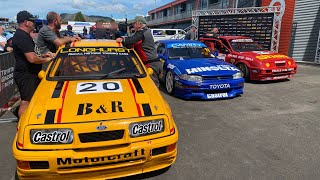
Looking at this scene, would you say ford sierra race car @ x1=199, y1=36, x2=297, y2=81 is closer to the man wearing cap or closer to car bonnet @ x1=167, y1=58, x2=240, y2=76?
car bonnet @ x1=167, y1=58, x2=240, y2=76

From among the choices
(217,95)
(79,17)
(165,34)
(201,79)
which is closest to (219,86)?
(217,95)

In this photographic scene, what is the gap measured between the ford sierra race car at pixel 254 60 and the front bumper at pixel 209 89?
2094 mm

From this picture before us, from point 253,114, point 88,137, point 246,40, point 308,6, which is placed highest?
point 308,6

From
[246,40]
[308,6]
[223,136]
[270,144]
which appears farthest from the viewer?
[308,6]

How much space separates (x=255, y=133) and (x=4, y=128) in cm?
429

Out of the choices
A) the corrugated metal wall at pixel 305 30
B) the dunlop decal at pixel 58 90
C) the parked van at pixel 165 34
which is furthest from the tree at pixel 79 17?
the dunlop decal at pixel 58 90

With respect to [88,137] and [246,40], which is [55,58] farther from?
[246,40]

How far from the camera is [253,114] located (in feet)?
16.8

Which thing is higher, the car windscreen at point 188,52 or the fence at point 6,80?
the car windscreen at point 188,52

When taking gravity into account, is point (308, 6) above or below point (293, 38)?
above

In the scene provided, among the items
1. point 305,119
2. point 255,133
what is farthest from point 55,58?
point 305,119

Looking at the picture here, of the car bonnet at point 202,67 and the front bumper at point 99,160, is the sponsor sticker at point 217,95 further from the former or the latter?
the front bumper at point 99,160

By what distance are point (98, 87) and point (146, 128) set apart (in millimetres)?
991

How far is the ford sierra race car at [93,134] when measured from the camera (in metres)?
2.31
